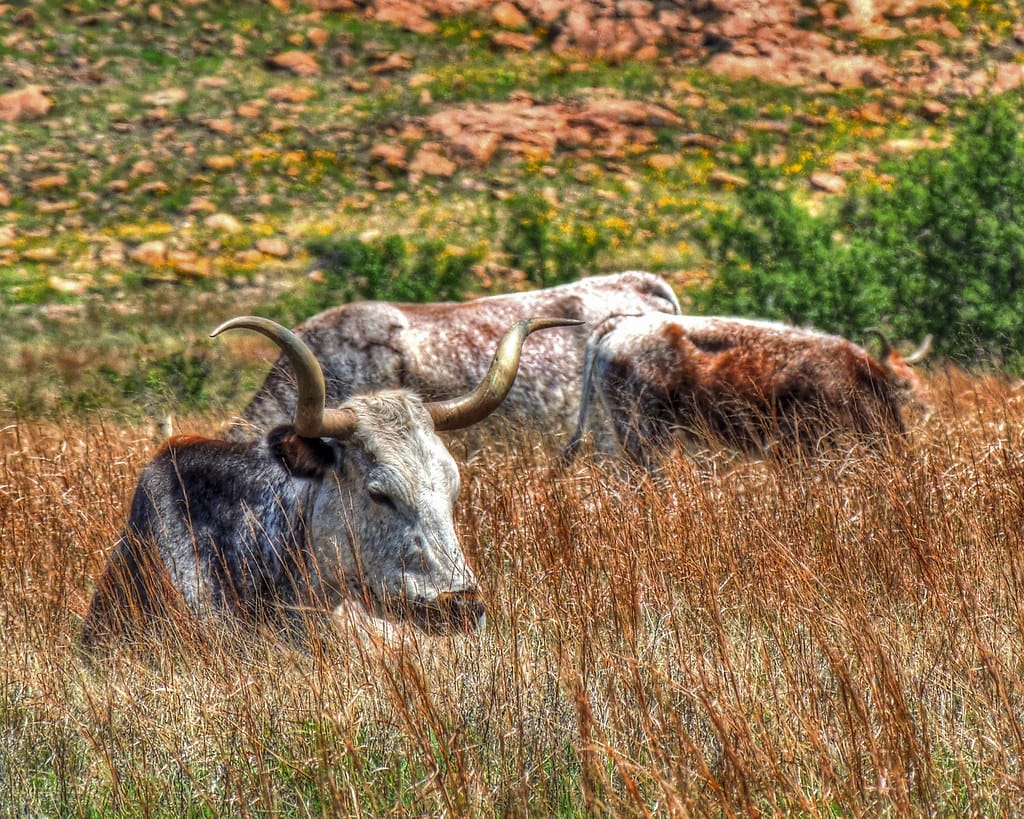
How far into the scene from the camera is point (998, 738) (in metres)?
3.19

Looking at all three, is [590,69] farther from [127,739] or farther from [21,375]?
[127,739]

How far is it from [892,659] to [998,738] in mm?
616

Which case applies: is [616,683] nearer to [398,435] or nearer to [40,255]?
[398,435]

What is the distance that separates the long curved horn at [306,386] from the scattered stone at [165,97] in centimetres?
3592

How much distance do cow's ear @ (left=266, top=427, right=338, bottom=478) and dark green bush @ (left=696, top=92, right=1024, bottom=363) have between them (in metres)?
10.7

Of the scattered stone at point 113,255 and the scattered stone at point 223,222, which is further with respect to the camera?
the scattered stone at point 223,222

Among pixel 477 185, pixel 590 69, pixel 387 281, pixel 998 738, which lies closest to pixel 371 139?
pixel 477 185

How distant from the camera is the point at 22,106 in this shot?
121 feet

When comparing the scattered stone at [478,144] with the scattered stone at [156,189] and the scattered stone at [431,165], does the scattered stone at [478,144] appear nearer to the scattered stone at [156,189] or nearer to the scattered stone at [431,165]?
the scattered stone at [431,165]

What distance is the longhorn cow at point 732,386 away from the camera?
794cm

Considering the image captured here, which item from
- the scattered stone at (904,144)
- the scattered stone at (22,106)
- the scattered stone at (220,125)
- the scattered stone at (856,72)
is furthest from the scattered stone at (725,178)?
the scattered stone at (22,106)

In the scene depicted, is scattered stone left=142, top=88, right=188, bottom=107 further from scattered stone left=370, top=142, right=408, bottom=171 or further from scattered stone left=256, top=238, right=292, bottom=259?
scattered stone left=256, top=238, right=292, bottom=259

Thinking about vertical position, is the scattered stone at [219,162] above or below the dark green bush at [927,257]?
below

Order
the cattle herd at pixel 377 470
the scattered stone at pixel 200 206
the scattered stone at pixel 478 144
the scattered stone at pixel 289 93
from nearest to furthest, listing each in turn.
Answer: the cattle herd at pixel 377 470 < the scattered stone at pixel 200 206 < the scattered stone at pixel 478 144 < the scattered stone at pixel 289 93
